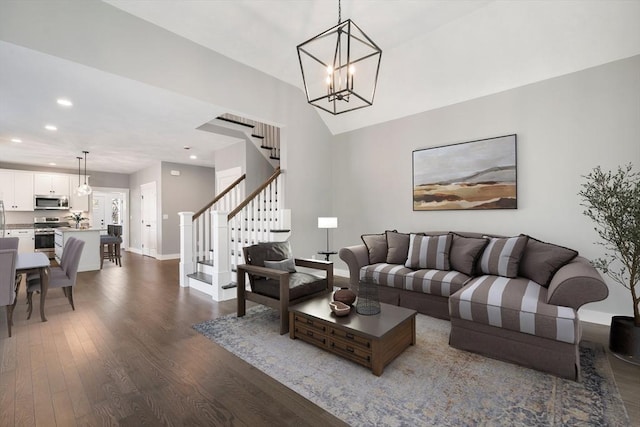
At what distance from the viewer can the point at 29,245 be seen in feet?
24.6

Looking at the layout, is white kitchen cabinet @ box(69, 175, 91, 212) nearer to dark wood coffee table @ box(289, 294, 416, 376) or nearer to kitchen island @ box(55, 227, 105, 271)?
kitchen island @ box(55, 227, 105, 271)

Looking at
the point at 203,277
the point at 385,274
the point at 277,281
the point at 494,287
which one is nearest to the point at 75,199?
the point at 203,277

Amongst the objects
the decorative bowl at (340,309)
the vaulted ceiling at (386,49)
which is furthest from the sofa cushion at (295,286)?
the vaulted ceiling at (386,49)

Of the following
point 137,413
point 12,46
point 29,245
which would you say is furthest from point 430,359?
point 29,245

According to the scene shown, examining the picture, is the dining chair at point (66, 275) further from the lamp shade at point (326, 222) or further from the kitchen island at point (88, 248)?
the lamp shade at point (326, 222)

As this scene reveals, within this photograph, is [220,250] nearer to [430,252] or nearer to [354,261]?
[354,261]

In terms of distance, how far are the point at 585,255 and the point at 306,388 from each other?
10.9 ft

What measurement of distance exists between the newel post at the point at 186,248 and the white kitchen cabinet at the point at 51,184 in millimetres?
5735

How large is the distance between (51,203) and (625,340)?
11.4 meters

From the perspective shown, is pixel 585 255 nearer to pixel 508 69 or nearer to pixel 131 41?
pixel 508 69

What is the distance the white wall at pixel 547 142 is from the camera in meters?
2.99

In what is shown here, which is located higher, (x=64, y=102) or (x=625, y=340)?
(x=64, y=102)

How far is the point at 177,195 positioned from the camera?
7.94 meters

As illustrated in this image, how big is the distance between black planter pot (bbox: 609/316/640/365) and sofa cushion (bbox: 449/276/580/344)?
60 centimetres
